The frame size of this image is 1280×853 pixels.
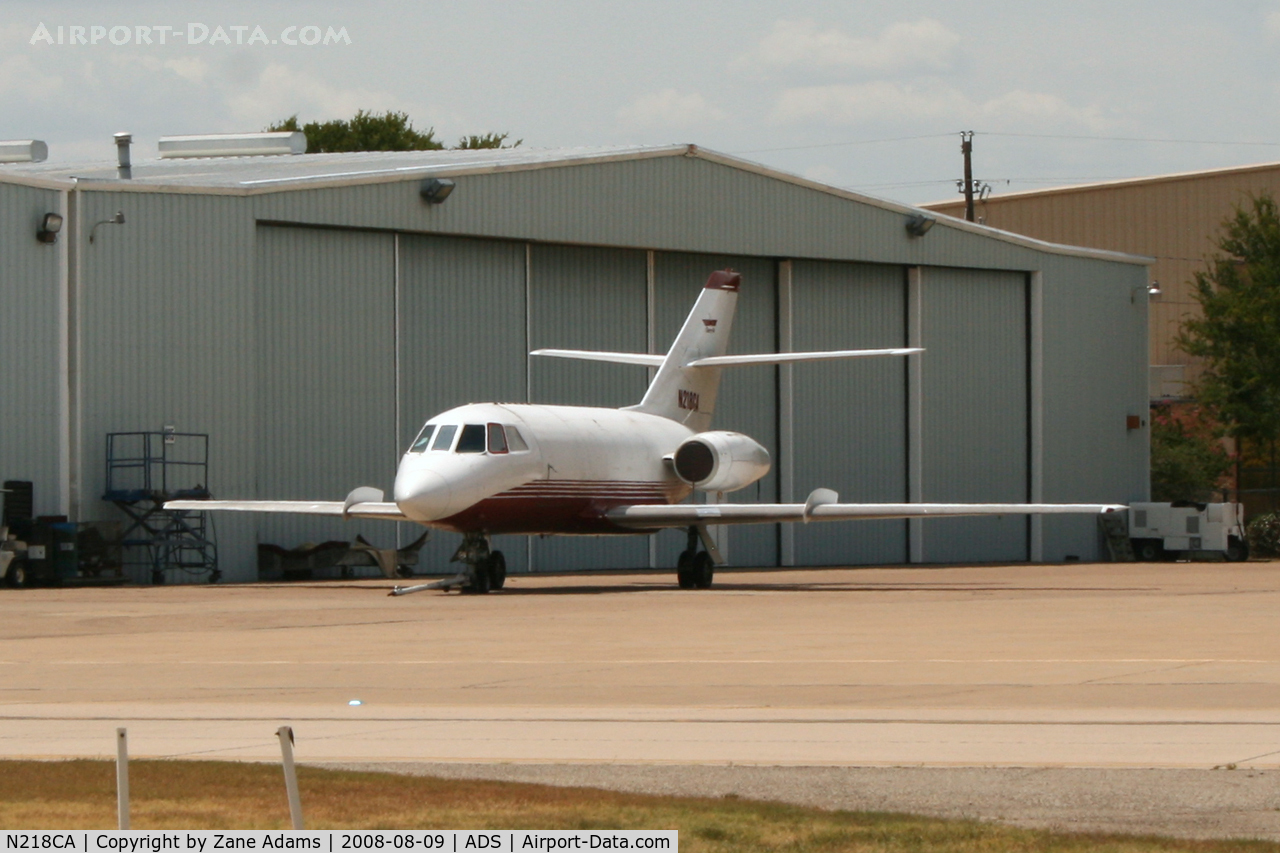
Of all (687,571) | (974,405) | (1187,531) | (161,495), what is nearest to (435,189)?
(161,495)

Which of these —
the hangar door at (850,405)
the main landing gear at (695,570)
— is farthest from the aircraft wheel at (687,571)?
the hangar door at (850,405)

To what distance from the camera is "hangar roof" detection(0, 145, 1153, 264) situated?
129 ft

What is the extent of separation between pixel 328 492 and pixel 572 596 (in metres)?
11.9

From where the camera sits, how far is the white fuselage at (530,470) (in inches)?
1188

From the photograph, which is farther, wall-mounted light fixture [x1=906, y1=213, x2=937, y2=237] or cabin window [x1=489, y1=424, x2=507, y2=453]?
wall-mounted light fixture [x1=906, y1=213, x2=937, y2=237]

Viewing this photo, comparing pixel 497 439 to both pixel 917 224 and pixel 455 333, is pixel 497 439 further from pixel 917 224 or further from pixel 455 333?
pixel 917 224

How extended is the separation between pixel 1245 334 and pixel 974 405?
660 inches

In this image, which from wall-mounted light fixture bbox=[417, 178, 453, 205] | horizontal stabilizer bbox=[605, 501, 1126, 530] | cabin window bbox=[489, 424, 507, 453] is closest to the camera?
cabin window bbox=[489, 424, 507, 453]

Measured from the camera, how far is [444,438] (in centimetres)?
3084

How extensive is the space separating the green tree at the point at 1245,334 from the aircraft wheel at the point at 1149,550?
36.2 feet

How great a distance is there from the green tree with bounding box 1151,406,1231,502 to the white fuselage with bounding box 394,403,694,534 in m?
39.4

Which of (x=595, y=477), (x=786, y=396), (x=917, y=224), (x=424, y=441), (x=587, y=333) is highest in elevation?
(x=917, y=224)

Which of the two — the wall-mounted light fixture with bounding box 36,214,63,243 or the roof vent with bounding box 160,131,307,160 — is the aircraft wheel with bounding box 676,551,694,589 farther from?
the roof vent with bounding box 160,131,307,160

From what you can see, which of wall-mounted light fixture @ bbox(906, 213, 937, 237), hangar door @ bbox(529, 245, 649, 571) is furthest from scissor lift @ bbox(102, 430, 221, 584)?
wall-mounted light fixture @ bbox(906, 213, 937, 237)
